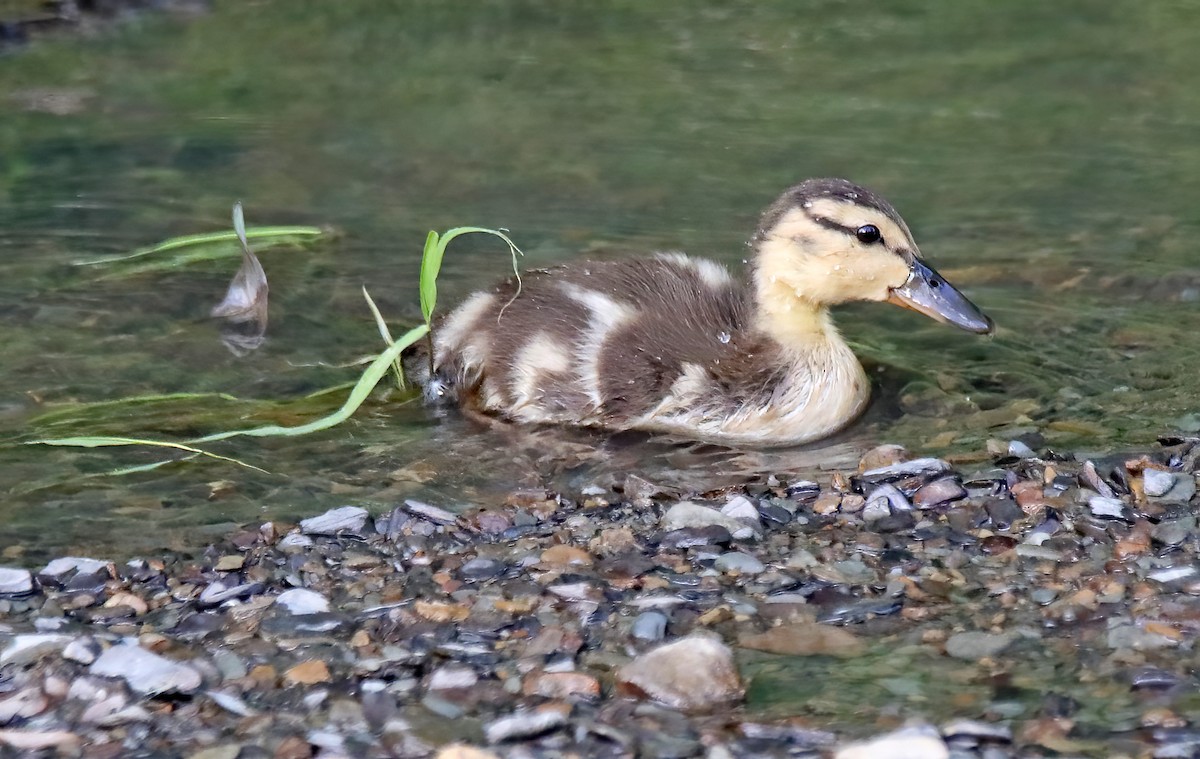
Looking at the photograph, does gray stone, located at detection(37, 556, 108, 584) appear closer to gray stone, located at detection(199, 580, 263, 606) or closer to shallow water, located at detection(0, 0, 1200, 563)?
shallow water, located at detection(0, 0, 1200, 563)

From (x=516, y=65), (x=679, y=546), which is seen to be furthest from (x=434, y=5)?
(x=679, y=546)

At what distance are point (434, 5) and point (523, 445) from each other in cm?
517

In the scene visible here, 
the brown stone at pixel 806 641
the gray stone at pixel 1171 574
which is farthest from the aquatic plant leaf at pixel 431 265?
the gray stone at pixel 1171 574

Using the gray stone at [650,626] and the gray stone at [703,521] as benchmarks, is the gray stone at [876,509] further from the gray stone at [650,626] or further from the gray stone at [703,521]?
the gray stone at [650,626]

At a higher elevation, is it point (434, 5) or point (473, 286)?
point (434, 5)

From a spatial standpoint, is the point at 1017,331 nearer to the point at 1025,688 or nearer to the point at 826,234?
the point at 826,234

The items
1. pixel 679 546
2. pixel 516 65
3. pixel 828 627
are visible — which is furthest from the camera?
pixel 516 65

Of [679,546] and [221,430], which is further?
[221,430]

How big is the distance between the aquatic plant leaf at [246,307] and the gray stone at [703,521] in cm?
165

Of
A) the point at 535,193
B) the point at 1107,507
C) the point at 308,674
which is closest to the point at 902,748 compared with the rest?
the point at 308,674

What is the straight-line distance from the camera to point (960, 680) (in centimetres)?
261

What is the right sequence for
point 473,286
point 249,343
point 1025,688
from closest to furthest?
1. point 1025,688
2. point 249,343
3. point 473,286

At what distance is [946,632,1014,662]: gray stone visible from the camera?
2.70 m

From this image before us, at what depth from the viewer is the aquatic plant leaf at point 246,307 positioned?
4547 millimetres
